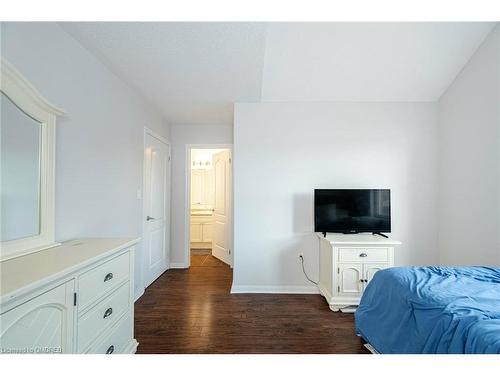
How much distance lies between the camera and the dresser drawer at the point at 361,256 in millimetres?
2611

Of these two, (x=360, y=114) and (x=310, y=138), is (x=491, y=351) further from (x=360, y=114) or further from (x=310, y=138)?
(x=360, y=114)

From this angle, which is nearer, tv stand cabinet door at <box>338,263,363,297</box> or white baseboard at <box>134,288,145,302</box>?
tv stand cabinet door at <box>338,263,363,297</box>

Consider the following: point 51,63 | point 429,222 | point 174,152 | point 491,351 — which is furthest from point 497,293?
point 174,152

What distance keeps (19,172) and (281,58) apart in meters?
2.44

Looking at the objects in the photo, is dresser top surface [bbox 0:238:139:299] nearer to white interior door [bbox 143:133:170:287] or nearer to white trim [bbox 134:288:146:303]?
white trim [bbox 134:288:146:303]

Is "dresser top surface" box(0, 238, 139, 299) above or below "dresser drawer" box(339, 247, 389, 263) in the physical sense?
above

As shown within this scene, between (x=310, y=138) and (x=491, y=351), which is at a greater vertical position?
(x=310, y=138)

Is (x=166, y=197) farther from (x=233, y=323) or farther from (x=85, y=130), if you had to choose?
(x=233, y=323)

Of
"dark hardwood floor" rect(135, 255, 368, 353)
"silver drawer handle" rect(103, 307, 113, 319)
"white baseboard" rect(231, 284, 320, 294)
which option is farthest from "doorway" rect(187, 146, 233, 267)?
"silver drawer handle" rect(103, 307, 113, 319)

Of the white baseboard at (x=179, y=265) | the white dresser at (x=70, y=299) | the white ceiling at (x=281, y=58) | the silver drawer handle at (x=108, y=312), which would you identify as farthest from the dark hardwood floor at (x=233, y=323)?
the white ceiling at (x=281, y=58)

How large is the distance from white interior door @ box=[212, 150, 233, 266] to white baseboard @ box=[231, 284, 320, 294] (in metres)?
1.09

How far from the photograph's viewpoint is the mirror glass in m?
1.26

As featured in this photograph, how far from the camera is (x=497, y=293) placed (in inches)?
53.7

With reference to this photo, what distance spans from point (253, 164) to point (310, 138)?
0.82 m
